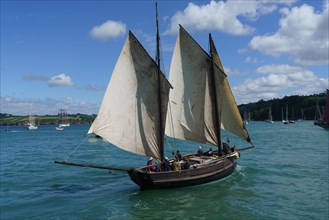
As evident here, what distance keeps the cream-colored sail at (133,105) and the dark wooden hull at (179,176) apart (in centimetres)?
209

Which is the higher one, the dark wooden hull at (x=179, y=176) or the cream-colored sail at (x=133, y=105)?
the cream-colored sail at (x=133, y=105)

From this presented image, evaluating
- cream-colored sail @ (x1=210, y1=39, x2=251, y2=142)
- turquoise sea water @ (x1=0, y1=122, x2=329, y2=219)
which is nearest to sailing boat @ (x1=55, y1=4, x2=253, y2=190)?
cream-colored sail @ (x1=210, y1=39, x2=251, y2=142)

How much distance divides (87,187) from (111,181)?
2.96 meters

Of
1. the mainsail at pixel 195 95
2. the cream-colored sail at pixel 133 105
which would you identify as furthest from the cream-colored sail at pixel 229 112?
the cream-colored sail at pixel 133 105

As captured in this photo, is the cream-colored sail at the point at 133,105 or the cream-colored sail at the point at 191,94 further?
the cream-colored sail at the point at 191,94

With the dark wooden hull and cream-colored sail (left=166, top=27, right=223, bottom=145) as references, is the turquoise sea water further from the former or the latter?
cream-colored sail (left=166, top=27, right=223, bottom=145)

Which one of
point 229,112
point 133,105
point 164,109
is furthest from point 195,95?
point 133,105

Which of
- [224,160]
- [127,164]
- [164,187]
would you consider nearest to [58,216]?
[164,187]

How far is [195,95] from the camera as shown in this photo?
119ft

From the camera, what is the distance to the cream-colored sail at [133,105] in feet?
94.0

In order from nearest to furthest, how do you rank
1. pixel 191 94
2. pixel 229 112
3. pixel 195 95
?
1. pixel 191 94
2. pixel 195 95
3. pixel 229 112

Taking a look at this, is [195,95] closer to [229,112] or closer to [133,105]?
[229,112]

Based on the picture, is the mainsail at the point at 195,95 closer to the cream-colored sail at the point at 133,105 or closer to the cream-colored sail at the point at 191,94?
the cream-colored sail at the point at 191,94

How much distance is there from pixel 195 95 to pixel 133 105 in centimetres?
840
